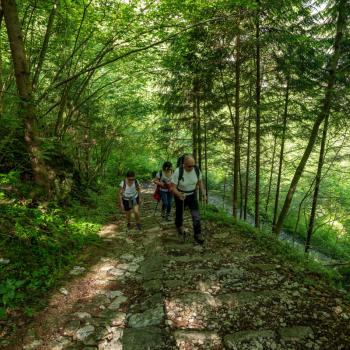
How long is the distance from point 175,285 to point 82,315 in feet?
4.60

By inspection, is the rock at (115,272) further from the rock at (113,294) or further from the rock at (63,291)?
the rock at (63,291)

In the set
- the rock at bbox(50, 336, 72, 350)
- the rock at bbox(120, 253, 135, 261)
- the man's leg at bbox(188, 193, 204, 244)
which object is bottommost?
the rock at bbox(50, 336, 72, 350)

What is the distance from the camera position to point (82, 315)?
4051 millimetres

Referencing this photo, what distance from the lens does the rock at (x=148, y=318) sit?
3.80m

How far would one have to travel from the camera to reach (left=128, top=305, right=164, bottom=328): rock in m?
3.80

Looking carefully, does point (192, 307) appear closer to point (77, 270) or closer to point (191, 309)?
point (191, 309)

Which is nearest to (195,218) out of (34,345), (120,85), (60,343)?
(60,343)

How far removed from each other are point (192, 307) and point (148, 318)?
597mm

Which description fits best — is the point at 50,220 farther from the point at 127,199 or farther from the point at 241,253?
the point at 241,253

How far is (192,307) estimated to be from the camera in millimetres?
4074

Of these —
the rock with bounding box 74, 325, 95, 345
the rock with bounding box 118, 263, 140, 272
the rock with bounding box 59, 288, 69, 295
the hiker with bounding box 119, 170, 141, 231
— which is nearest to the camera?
the rock with bounding box 74, 325, 95, 345

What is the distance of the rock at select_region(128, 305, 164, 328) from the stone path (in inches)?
0.5

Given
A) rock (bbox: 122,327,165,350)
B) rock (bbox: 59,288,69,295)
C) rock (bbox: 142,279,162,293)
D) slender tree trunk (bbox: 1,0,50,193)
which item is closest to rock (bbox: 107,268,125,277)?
rock (bbox: 142,279,162,293)

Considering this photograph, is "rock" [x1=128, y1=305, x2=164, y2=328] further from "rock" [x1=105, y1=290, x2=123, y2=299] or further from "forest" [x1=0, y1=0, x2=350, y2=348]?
"forest" [x1=0, y1=0, x2=350, y2=348]
